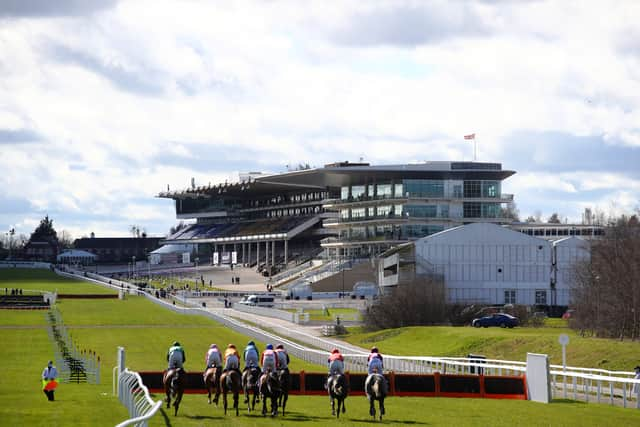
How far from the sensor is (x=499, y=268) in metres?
103

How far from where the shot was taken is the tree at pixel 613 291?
210 feet

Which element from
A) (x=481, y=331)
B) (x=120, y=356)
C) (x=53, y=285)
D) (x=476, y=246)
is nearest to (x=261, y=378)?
(x=120, y=356)

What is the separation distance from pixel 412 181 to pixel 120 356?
371 feet

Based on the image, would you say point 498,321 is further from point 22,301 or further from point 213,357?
point 213,357

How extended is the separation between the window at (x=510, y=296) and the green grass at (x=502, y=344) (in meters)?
16.8

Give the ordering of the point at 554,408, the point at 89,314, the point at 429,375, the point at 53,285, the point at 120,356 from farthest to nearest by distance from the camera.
A: the point at 53,285, the point at 89,314, the point at 429,375, the point at 120,356, the point at 554,408

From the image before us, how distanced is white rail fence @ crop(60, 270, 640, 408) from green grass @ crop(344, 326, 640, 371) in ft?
6.07

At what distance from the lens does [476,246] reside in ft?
339

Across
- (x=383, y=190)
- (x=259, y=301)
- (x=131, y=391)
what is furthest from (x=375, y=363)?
(x=383, y=190)

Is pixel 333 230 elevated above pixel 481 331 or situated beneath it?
elevated above

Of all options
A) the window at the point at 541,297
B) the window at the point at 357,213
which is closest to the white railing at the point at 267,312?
the window at the point at 541,297

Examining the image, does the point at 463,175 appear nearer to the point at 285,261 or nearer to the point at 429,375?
the point at 285,261

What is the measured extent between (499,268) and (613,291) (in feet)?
121

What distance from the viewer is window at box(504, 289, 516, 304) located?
335ft
